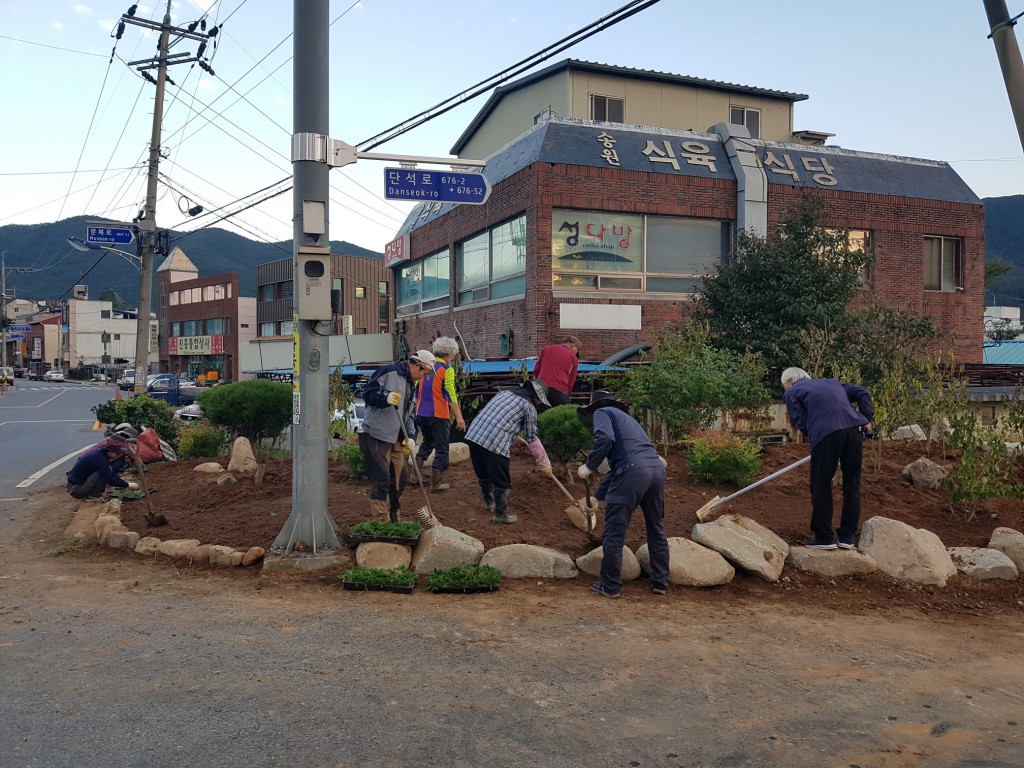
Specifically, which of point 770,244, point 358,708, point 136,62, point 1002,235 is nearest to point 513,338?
point 770,244

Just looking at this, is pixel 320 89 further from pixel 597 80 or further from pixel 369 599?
pixel 597 80

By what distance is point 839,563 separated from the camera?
7230 millimetres

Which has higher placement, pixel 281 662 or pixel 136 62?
pixel 136 62

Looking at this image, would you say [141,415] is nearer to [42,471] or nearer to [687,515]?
[42,471]

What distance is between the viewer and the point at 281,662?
521cm

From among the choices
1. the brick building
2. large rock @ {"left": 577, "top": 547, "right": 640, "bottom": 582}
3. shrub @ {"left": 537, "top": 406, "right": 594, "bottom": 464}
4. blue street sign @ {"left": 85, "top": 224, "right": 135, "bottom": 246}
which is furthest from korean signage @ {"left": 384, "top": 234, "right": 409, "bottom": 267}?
large rock @ {"left": 577, "top": 547, "right": 640, "bottom": 582}

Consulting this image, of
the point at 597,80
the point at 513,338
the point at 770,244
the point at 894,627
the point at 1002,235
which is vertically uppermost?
the point at 1002,235

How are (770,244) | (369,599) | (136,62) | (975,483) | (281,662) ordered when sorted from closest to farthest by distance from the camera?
(281,662) → (369,599) → (975,483) → (770,244) → (136,62)

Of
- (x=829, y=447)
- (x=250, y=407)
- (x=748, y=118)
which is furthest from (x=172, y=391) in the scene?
(x=829, y=447)

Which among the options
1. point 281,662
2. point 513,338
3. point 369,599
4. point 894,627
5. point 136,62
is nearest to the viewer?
point 281,662

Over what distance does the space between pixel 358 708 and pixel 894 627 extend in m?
4.00

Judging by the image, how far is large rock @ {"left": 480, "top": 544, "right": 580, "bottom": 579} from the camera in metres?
7.23

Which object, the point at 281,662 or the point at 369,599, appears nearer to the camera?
the point at 281,662

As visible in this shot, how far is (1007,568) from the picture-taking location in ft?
23.8
